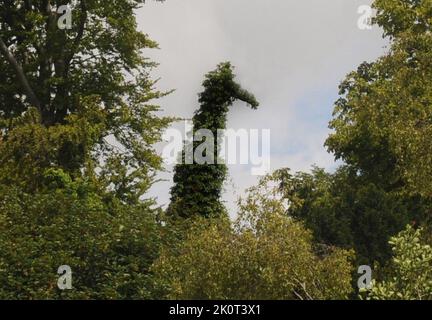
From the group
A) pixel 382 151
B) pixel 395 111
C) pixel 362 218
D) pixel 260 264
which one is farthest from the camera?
pixel 382 151

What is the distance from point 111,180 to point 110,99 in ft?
31.7

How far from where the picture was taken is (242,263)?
19797 mm

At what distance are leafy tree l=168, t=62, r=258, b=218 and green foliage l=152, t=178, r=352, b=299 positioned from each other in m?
12.3

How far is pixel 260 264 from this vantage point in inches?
775

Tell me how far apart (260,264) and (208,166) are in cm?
1446

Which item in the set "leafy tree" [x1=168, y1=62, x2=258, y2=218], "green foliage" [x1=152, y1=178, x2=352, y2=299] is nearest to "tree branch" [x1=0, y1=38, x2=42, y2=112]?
"leafy tree" [x1=168, y1=62, x2=258, y2=218]

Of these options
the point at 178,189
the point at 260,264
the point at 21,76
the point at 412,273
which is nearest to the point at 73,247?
the point at 178,189

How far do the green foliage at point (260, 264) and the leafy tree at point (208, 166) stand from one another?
483 inches

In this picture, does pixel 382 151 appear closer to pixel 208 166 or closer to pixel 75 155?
pixel 208 166

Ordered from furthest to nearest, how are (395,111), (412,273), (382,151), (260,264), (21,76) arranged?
(21,76) → (382,151) → (395,111) → (260,264) → (412,273)

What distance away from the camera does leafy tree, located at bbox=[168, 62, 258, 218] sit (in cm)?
3384
